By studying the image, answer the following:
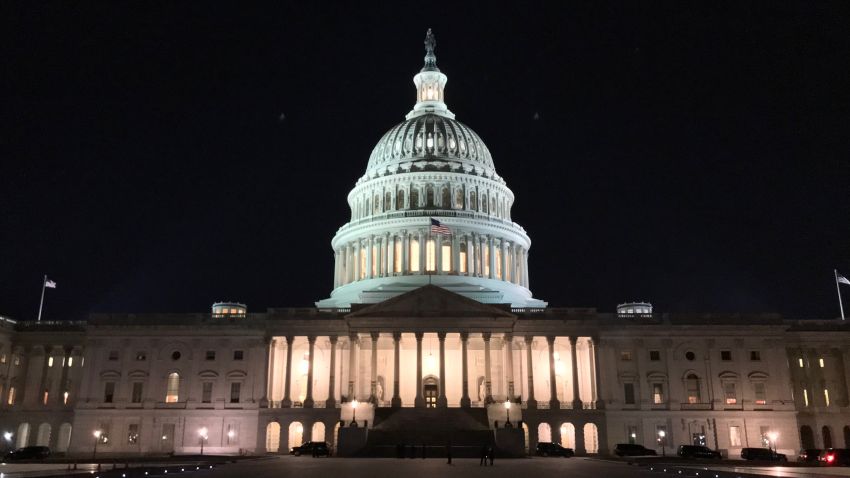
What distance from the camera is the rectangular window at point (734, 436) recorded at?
75.4 metres

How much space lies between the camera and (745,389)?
77750 mm

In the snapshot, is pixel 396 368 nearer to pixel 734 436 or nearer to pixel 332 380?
pixel 332 380

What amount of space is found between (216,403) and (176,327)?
29.6 feet

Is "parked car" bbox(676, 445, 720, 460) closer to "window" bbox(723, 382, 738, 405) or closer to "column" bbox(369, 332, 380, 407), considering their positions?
"window" bbox(723, 382, 738, 405)

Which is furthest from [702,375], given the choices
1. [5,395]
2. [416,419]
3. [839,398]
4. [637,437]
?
[5,395]

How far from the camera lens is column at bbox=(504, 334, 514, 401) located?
7288cm

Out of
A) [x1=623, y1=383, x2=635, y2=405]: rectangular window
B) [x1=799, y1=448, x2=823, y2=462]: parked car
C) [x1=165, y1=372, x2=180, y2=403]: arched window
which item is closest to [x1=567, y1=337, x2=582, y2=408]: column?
[x1=623, y1=383, x2=635, y2=405]: rectangular window

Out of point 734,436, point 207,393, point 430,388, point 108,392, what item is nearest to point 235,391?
point 207,393

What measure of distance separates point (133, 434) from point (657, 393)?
5176 centimetres

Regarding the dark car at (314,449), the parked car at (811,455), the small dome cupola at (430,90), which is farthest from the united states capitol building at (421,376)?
the small dome cupola at (430,90)

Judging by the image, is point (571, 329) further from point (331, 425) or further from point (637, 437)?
point (331, 425)

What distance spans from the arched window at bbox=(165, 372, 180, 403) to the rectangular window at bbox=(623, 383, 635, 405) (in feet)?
146

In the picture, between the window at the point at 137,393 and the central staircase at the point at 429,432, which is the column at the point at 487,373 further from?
the window at the point at 137,393

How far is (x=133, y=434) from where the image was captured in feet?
251
